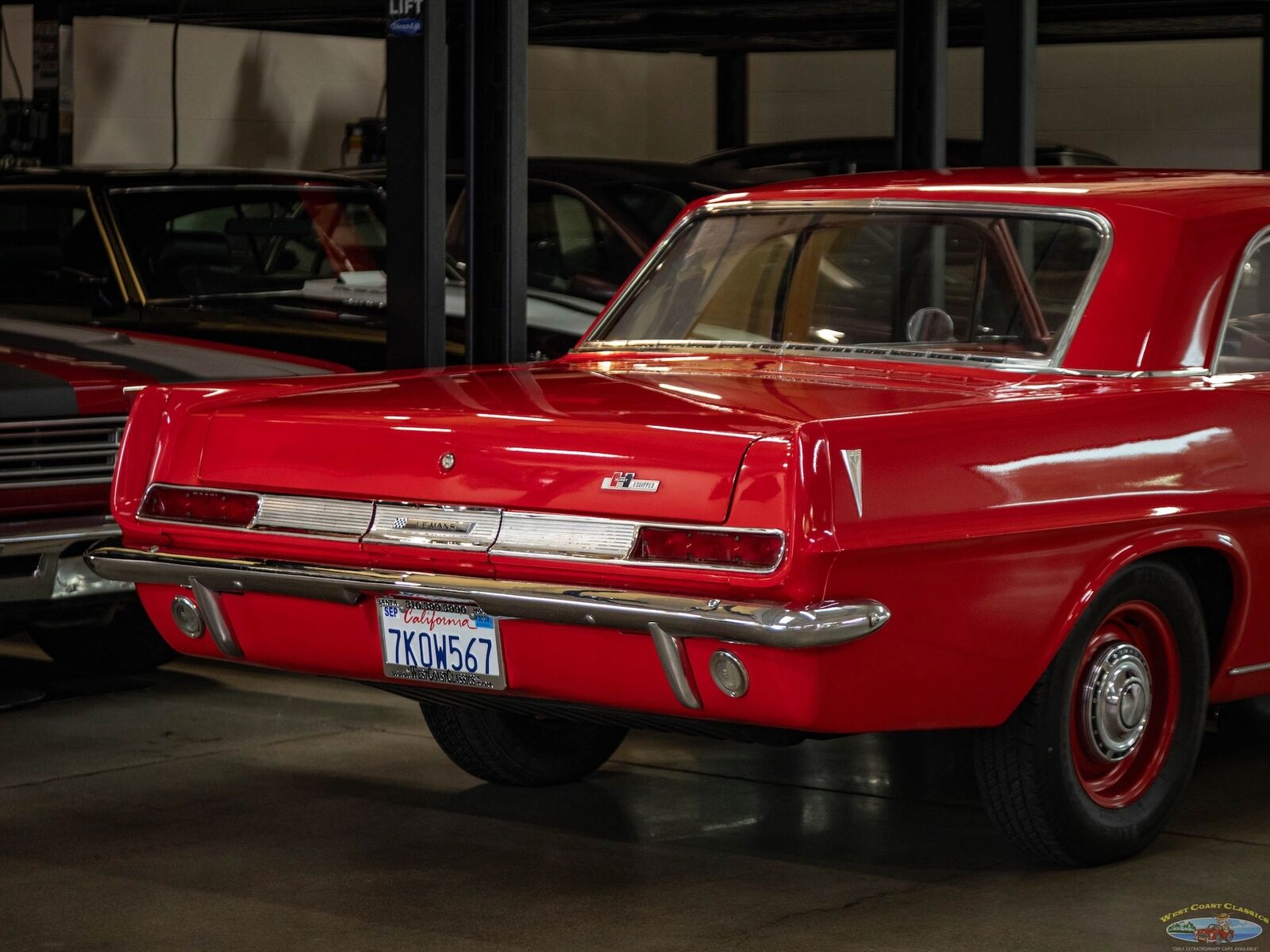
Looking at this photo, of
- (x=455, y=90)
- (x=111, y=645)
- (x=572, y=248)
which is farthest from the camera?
(x=455, y=90)

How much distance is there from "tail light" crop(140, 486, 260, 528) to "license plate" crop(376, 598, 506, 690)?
41 centimetres

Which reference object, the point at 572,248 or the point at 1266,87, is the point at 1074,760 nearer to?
the point at 572,248

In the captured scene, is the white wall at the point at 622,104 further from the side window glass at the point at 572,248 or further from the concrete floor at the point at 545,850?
the concrete floor at the point at 545,850

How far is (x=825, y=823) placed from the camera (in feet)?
16.3

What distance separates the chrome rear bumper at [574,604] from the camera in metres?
3.72

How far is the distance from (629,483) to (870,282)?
1416mm

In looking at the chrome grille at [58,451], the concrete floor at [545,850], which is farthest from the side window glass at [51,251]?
the concrete floor at [545,850]

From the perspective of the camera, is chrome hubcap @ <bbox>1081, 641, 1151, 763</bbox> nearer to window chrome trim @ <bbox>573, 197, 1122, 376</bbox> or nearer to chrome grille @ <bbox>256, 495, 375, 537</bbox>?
window chrome trim @ <bbox>573, 197, 1122, 376</bbox>

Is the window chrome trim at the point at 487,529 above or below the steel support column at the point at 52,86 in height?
below

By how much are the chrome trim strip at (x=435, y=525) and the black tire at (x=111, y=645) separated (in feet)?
9.30

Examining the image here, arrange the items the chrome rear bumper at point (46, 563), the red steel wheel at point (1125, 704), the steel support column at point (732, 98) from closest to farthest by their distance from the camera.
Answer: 1. the red steel wheel at point (1125, 704)
2. the chrome rear bumper at point (46, 563)
3. the steel support column at point (732, 98)

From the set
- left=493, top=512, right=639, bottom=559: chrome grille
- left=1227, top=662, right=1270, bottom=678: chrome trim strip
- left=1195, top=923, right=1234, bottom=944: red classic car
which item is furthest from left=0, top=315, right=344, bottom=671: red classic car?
left=1195, top=923, right=1234, bottom=944: red classic car

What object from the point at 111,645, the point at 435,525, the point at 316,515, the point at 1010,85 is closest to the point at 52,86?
the point at 1010,85

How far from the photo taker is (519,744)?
522cm
